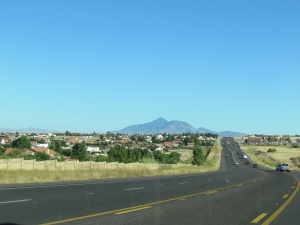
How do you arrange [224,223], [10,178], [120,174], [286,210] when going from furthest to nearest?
[120,174], [10,178], [286,210], [224,223]

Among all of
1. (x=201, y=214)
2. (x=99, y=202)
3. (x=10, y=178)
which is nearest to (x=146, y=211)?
(x=201, y=214)

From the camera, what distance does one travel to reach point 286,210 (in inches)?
640

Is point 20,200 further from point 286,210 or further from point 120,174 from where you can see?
point 120,174

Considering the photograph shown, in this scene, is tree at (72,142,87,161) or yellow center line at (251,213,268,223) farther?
tree at (72,142,87,161)

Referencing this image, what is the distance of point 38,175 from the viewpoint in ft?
97.3

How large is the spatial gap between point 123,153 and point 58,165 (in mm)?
79980

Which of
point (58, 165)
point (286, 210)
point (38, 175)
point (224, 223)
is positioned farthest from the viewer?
point (58, 165)

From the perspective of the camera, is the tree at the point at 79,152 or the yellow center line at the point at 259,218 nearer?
the yellow center line at the point at 259,218

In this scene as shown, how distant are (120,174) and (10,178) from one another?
585 inches

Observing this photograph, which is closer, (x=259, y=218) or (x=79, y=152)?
(x=259, y=218)

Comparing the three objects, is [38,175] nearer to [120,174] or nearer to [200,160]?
[120,174]

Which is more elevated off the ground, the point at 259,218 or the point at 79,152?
the point at 259,218

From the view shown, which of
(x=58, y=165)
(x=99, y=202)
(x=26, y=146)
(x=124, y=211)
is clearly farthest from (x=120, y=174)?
(x=26, y=146)

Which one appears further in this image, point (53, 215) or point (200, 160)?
point (200, 160)
